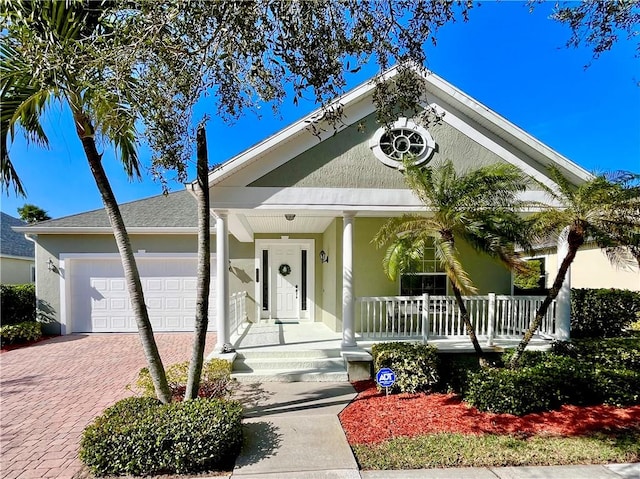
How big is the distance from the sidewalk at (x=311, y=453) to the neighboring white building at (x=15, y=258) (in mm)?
15656

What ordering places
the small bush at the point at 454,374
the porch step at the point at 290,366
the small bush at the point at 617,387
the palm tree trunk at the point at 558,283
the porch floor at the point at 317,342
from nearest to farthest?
the small bush at the point at 617,387 < the palm tree trunk at the point at 558,283 < the small bush at the point at 454,374 < the porch step at the point at 290,366 < the porch floor at the point at 317,342

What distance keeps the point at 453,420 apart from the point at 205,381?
13.6 ft

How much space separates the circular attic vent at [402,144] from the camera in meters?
7.03

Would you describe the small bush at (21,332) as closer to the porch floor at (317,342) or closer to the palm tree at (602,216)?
the porch floor at (317,342)

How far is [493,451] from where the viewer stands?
399cm

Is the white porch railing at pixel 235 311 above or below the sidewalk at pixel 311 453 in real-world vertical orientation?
above

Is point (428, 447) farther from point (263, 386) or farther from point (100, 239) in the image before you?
point (100, 239)

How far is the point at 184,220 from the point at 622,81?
1204cm

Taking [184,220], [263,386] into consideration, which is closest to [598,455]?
[263,386]

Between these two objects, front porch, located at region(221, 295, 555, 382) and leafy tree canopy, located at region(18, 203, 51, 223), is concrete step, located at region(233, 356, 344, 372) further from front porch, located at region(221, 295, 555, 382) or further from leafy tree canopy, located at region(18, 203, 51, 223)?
leafy tree canopy, located at region(18, 203, 51, 223)

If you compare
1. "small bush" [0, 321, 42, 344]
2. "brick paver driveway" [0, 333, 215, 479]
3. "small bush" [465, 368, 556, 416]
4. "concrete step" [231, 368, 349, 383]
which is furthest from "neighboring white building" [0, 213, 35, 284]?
"small bush" [465, 368, 556, 416]

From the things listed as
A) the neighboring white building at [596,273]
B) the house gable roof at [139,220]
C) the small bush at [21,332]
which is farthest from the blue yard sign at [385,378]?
the small bush at [21,332]

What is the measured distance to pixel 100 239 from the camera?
11.1m

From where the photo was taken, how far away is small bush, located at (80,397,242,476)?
11.9ft
